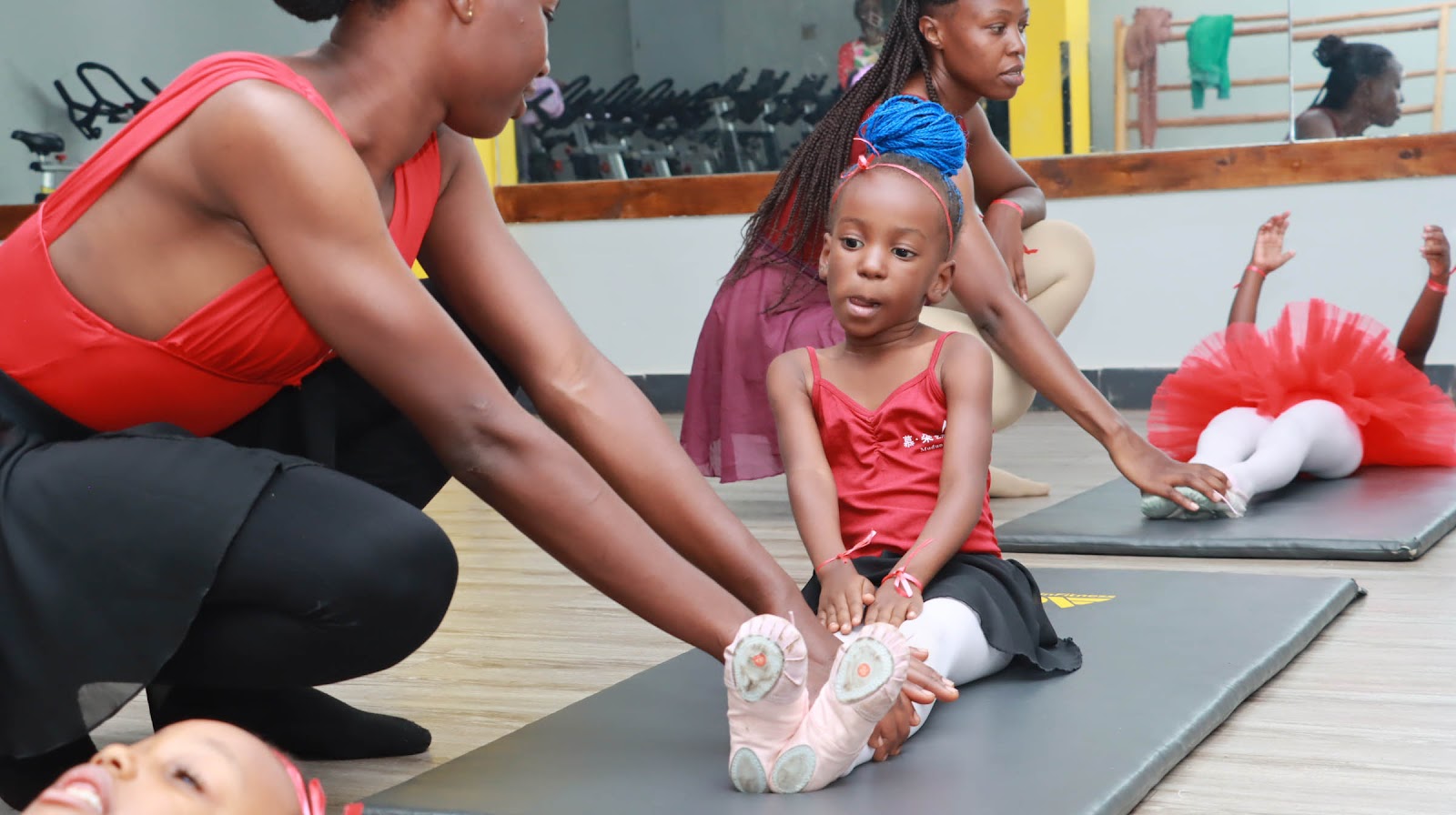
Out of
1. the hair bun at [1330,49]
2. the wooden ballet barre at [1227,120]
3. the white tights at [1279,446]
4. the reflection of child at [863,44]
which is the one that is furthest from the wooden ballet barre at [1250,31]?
the white tights at [1279,446]

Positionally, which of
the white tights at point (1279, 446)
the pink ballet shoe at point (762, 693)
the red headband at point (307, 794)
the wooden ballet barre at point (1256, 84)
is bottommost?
the white tights at point (1279, 446)

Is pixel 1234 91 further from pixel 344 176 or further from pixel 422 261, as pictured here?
pixel 344 176

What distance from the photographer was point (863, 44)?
16.7 ft

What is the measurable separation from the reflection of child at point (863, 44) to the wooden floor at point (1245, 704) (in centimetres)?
246

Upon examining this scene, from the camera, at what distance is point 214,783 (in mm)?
901

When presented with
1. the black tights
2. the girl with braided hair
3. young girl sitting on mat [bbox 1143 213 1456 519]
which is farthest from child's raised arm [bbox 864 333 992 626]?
young girl sitting on mat [bbox 1143 213 1456 519]

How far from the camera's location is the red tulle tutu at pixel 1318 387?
10.4ft

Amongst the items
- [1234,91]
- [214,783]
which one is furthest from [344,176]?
[1234,91]

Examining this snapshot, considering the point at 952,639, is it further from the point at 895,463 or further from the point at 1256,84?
the point at 1256,84

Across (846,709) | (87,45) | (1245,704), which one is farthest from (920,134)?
(87,45)

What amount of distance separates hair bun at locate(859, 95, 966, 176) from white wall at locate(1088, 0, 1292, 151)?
A: 2.87 metres

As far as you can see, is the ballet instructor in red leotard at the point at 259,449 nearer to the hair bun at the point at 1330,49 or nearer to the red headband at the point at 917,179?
the red headband at the point at 917,179

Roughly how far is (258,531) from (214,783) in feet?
1.52

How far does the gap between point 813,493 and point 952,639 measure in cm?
29
